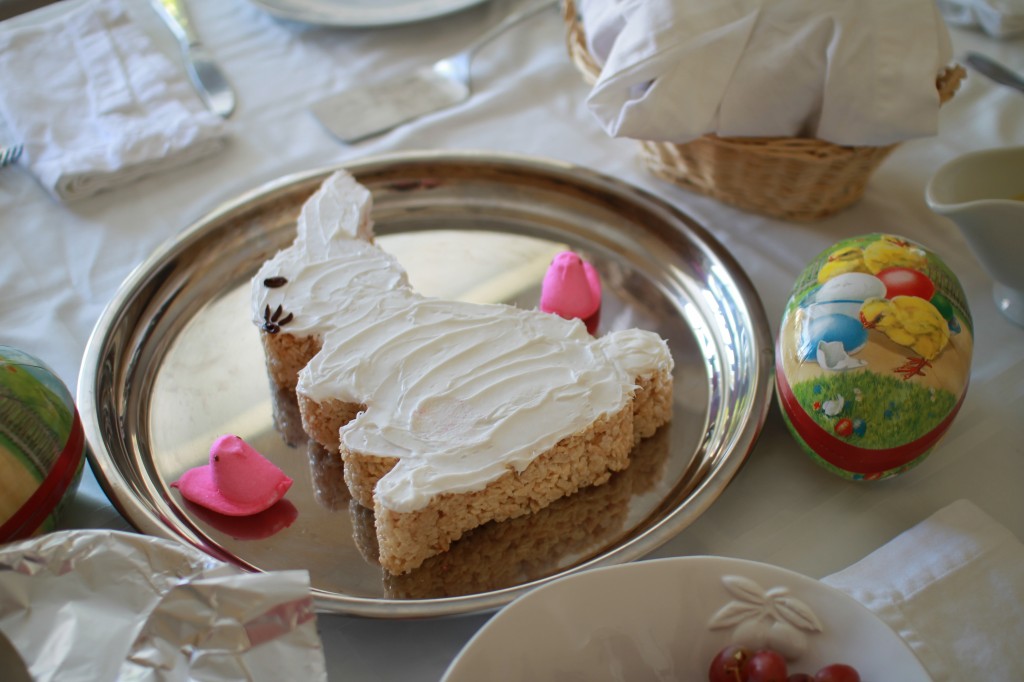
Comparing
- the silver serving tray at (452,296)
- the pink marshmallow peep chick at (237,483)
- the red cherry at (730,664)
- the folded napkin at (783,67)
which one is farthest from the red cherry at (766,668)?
the folded napkin at (783,67)

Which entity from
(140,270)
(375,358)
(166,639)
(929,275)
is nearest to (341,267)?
(375,358)

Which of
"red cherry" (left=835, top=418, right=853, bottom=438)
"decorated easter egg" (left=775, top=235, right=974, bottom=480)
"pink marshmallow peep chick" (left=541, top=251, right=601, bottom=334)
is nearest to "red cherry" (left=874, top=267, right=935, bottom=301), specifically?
"decorated easter egg" (left=775, top=235, right=974, bottom=480)

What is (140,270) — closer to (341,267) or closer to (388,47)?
(341,267)

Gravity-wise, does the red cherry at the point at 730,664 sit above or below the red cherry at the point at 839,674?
below

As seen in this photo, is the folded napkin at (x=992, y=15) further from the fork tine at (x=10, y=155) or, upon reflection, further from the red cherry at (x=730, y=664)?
the fork tine at (x=10, y=155)

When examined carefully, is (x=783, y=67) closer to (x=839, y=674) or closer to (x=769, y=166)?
(x=769, y=166)
